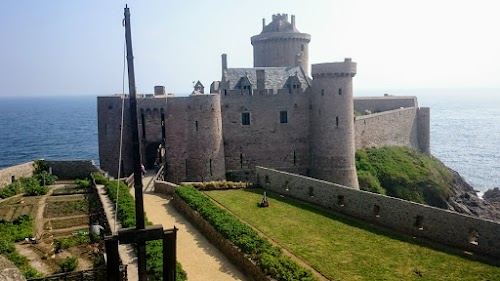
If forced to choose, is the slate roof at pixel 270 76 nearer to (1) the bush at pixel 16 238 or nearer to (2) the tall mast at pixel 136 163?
(1) the bush at pixel 16 238

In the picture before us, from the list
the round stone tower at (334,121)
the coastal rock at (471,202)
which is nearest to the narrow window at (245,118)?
the round stone tower at (334,121)

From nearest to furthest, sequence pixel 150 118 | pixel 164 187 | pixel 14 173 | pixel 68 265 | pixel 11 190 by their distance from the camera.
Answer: pixel 68 265, pixel 11 190, pixel 164 187, pixel 14 173, pixel 150 118

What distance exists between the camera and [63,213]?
25016 mm

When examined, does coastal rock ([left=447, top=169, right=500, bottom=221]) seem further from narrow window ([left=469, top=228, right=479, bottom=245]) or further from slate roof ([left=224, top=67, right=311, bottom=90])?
narrow window ([left=469, top=228, right=479, bottom=245])

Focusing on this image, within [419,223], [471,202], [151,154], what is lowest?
[471,202]

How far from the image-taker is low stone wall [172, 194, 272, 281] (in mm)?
16906

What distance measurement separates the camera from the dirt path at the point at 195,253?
57.7 feet

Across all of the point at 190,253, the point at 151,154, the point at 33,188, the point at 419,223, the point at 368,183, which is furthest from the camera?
the point at 368,183

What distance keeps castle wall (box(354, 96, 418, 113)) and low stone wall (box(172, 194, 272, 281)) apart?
130 feet

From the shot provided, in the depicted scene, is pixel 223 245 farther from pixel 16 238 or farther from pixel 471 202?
pixel 471 202

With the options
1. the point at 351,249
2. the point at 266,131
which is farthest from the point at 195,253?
the point at 266,131

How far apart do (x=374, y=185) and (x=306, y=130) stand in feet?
27.8

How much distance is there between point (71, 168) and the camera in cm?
3528

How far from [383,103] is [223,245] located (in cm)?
4574
